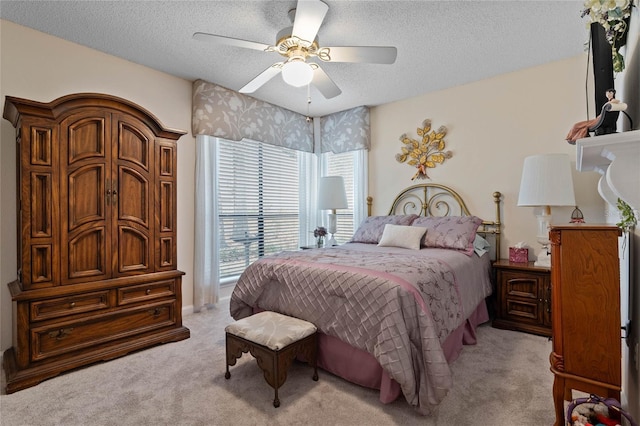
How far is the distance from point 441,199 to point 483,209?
50 cm

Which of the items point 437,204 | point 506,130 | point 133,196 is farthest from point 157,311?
point 506,130

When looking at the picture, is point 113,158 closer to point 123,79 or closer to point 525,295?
point 123,79

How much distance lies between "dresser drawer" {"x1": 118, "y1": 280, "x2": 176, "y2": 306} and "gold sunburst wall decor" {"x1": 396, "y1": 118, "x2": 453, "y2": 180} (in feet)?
10.2

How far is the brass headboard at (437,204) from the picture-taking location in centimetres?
360

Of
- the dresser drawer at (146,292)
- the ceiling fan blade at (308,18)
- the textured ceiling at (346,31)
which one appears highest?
the textured ceiling at (346,31)

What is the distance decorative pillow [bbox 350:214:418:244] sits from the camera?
12.6 ft

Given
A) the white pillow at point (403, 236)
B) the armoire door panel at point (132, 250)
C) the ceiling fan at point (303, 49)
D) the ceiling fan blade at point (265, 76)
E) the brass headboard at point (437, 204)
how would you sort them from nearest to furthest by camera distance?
the ceiling fan at point (303, 49) → the ceiling fan blade at point (265, 76) → the armoire door panel at point (132, 250) → the white pillow at point (403, 236) → the brass headboard at point (437, 204)

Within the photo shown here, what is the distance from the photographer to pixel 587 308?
4.70 feet

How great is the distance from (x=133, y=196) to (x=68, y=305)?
93 cm

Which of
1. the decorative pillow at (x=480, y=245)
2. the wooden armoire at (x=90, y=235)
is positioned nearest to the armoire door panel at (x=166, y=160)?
the wooden armoire at (x=90, y=235)

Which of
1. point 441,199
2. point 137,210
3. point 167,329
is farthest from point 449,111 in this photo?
point 167,329

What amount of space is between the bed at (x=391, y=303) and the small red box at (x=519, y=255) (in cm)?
23

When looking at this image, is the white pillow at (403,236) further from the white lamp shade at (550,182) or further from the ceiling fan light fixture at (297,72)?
the ceiling fan light fixture at (297,72)

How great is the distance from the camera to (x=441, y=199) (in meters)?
4.06
